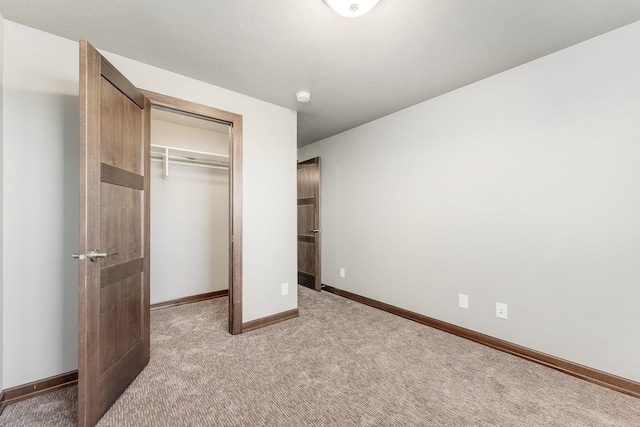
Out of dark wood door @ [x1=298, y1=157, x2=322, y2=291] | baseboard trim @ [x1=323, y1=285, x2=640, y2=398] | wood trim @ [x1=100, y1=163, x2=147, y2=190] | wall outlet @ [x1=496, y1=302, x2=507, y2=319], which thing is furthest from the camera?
dark wood door @ [x1=298, y1=157, x2=322, y2=291]

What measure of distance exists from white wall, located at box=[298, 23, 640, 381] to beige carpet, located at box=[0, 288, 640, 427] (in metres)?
0.37

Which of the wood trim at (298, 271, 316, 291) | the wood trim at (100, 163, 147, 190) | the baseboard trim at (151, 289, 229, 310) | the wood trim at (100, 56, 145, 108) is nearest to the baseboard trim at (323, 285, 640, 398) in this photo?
the wood trim at (298, 271, 316, 291)

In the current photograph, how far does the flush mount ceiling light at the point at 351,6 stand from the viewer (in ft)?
4.89

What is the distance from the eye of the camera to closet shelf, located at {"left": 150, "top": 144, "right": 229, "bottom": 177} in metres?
3.18

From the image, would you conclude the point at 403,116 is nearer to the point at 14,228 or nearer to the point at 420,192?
the point at 420,192

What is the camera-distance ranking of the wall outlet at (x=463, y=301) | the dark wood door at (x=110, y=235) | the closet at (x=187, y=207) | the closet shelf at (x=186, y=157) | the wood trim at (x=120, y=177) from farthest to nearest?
the closet at (x=187, y=207), the closet shelf at (x=186, y=157), the wall outlet at (x=463, y=301), the wood trim at (x=120, y=177), the dark wood door at (x=110, y=235)

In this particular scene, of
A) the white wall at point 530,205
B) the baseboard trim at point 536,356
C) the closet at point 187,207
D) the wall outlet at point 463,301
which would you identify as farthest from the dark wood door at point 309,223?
the wall outlet at point 463,301

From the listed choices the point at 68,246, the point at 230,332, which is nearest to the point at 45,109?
the point at 68,246

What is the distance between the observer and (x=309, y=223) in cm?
431

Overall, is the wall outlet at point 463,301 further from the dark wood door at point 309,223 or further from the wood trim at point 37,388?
the wood trim at point 37,388

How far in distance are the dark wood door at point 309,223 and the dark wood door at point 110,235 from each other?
8.06 feet

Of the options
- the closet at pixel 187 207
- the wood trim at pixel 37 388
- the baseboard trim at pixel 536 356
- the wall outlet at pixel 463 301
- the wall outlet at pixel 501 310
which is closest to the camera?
the wood trim at pixel 37 388

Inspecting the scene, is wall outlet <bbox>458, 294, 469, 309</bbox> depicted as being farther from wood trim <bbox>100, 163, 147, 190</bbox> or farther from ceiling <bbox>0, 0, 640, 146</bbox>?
wood trim <bbox>100, 163, 147, 190</bbox>

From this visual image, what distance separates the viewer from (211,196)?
381 centimetres
